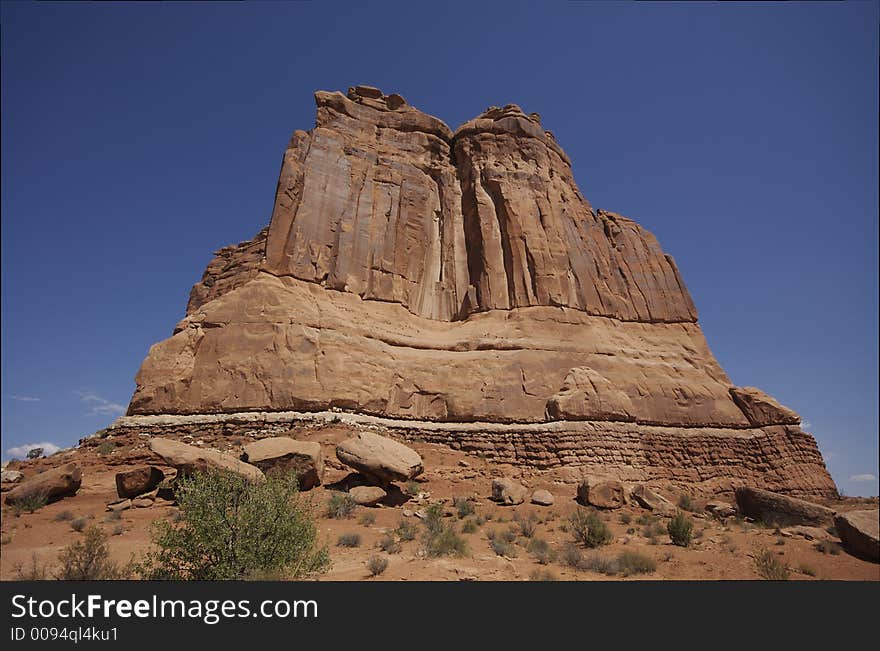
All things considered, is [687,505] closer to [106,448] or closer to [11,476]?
[106,448]

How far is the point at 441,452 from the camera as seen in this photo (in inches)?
821

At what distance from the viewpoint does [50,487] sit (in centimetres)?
1303

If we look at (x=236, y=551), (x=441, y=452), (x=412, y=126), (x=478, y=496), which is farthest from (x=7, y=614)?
(x=412, y=126)

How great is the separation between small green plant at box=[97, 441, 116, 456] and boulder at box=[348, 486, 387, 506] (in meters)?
10.1

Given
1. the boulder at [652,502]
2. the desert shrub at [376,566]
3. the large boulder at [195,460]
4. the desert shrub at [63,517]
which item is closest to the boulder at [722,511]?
the boulder at [652,502]

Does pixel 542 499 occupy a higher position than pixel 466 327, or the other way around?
pixel 466 327

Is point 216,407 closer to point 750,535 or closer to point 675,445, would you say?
point 750,535

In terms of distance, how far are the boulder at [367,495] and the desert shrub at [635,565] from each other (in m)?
7.49

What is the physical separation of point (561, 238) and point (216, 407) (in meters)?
23.8

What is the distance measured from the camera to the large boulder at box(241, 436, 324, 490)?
13.6 meters

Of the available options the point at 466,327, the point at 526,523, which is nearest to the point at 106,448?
the point at 526,523

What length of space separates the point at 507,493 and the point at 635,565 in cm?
782

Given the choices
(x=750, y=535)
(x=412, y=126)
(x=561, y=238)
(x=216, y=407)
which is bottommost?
(x=750, y=535)

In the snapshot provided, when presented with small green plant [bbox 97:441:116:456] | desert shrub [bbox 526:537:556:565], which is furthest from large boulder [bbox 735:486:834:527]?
small green plant [bbox 97:441:116:456]
